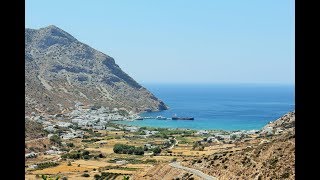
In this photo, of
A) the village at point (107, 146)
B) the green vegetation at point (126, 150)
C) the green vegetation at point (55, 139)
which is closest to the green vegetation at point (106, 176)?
the village at point (107, 146)

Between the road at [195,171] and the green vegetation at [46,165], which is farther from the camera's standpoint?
the green vegetation at [46,165]

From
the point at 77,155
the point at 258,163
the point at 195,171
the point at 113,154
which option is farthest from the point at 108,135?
the point at 258,163

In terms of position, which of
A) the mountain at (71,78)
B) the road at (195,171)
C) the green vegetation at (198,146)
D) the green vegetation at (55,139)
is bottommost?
the green vegetation at (198,146)

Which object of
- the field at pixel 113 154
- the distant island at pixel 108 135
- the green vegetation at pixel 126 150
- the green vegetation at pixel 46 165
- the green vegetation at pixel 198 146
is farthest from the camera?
the green vegetation at pixel 126 150

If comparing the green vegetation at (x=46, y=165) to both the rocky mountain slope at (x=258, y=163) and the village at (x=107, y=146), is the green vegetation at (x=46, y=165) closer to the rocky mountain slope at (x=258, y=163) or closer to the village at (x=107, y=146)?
the village at (x=107, y=146)

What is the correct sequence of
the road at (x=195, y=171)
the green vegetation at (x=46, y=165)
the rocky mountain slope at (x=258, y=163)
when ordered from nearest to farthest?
1. the rocky mountain slope at (x=258, y=163)
2. the road at (x=195, y=171)
3. the green vegetation at (x=46, y=165)

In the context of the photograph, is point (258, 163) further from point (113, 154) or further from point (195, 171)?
point (113, 154)

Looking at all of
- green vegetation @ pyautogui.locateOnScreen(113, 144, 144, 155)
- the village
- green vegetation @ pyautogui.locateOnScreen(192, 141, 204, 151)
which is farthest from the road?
green vegetation @ pyautogui.locateOnScreen(113, 144, 144, 155)

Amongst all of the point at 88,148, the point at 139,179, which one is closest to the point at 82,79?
the point at 88,148
